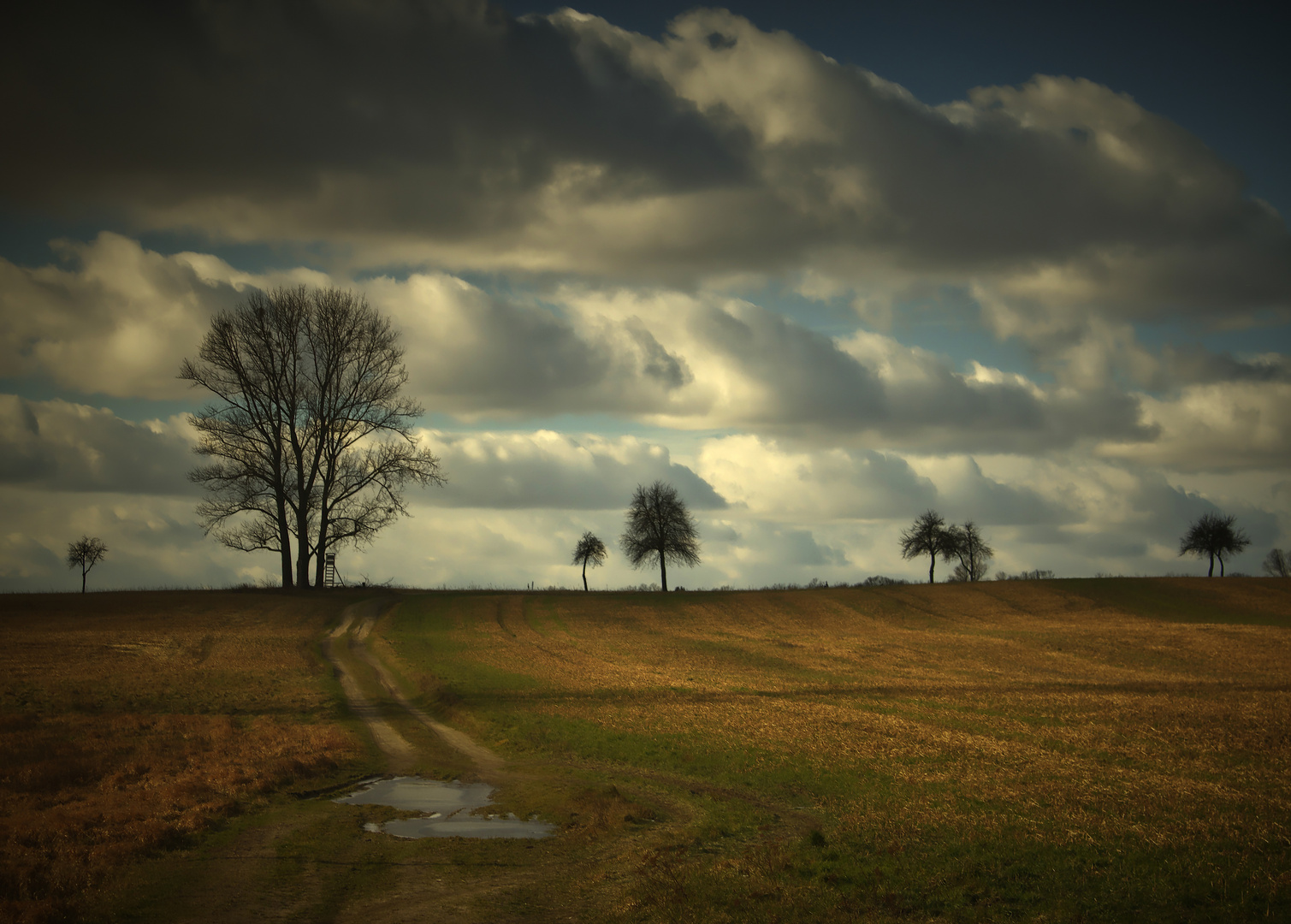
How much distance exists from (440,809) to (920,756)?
10.8 m

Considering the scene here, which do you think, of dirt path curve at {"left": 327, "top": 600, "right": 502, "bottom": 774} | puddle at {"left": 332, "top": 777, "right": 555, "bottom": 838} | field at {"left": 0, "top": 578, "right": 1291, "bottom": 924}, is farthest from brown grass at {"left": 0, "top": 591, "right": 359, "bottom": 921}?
puddle at {"left": 332, "top": 777, "right": 555, "bottom": 838}

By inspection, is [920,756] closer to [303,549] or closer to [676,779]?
[676,779]

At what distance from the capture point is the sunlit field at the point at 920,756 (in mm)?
10672

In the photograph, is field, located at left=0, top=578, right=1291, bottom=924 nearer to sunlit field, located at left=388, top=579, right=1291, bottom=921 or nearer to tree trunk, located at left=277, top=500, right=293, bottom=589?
sunlit field, located at left=388, top=579, right=1291, bottom=921

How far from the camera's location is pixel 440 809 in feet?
53.6

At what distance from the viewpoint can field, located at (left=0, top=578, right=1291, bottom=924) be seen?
10.9 metres

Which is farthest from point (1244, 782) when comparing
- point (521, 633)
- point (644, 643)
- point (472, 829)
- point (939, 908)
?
point (521, 633)

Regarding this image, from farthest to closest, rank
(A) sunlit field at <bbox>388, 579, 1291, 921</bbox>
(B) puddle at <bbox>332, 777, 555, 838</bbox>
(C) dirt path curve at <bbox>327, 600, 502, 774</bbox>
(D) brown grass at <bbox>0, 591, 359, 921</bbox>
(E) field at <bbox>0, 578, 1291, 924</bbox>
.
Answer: (C) dirt path curve at <bbox>327, 600, 502, 774</bbox> < (B) puddle at <bbox>332, 777, 555, 838</bbox> < (D) brown grass at <bbox>0, 591, 359, 921</bbox> < (E) field at <bbox>0, 578, 1291, 924</bbox> < (A) sunlit field at <bbox>388, 579, 1291, 921</bbox>

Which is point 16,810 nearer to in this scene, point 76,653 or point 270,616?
point 76,653

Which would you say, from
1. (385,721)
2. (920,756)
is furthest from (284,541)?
(920,756)

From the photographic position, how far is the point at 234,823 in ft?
49.1

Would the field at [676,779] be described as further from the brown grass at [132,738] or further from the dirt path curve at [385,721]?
the dirt path curve at [385,721]

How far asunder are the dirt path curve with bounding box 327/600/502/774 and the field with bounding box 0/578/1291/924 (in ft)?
1.19

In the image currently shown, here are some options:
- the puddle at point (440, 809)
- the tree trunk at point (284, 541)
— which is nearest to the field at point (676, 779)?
the puddle at point (440, 809)
